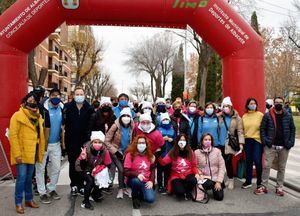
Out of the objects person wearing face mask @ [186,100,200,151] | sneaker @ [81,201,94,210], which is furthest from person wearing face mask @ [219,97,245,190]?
sneaker @ [81,201,94,210]

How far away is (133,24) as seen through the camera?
885cm

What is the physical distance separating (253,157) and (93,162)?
3282mm

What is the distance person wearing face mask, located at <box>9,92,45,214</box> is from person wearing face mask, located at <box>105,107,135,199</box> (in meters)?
1.47

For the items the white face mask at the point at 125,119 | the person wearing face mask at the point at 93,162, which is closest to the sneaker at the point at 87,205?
the person wearing face mask at the point at 93,162

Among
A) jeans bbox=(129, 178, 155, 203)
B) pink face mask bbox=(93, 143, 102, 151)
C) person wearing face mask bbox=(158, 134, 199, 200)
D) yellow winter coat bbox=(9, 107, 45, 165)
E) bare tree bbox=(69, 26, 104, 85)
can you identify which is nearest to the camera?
yellow winter coat bbox=(9, 107, 45, 165)

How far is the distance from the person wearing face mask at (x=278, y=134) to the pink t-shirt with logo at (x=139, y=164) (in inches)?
90.9

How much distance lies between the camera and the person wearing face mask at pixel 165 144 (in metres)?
7.41

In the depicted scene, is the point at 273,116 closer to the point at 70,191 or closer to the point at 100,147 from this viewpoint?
the point at 100,147

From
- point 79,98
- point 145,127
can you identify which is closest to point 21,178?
point 79,98

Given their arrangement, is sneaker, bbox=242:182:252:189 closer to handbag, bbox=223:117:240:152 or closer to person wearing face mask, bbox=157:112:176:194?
handbag, bbox=223:117:240:152

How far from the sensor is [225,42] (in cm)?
856

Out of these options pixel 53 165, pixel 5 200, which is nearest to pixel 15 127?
pixel 53 165

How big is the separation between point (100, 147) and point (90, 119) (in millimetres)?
721

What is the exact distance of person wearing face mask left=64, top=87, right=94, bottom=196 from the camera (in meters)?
7.06
